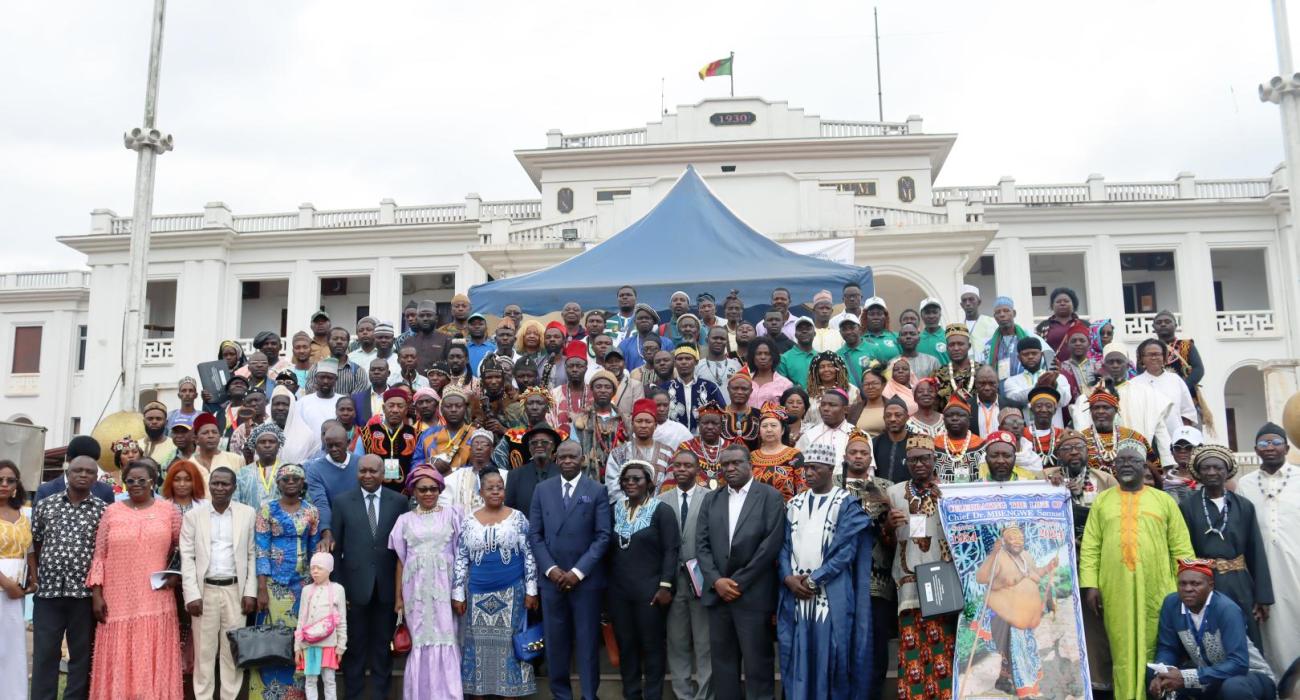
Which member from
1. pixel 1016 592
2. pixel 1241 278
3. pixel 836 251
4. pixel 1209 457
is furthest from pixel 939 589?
pixel 1241 278

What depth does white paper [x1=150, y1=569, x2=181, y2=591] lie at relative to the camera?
20.8 feet

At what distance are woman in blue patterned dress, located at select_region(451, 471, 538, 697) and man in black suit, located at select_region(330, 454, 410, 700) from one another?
1.73 feet

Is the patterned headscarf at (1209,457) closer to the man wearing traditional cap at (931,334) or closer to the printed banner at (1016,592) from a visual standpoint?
the printed banner at (1016,592)

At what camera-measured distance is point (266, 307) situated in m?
28.9

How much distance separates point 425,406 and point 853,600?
3478mm

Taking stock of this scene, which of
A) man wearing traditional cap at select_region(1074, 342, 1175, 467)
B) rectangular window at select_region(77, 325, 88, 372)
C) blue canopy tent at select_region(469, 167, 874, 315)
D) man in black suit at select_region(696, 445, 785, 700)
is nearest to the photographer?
man in black suit at select_region(696, 445, 785, 700)

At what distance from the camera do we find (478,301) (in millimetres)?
11539

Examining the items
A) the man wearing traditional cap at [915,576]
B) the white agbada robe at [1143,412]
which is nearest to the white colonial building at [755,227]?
the white agbada robe at [1143,412]

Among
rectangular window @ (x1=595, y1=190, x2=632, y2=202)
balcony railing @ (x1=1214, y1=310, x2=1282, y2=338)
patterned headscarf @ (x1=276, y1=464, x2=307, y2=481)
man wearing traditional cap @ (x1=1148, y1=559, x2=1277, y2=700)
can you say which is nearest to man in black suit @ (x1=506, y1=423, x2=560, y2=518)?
patterned headscarf @ (x1=276, y1=464, x2=307, y2=481)

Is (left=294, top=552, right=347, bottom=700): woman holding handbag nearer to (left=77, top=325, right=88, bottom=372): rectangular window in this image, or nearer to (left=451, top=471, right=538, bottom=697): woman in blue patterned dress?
(left=451, top=471, right=538, bottom=697): woman in blue patterned dress

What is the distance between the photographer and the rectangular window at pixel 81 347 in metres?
29.4

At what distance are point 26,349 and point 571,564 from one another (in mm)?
29190

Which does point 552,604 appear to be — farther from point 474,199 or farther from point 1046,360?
point 474,199

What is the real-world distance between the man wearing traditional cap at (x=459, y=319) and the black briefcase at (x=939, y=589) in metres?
5.66
